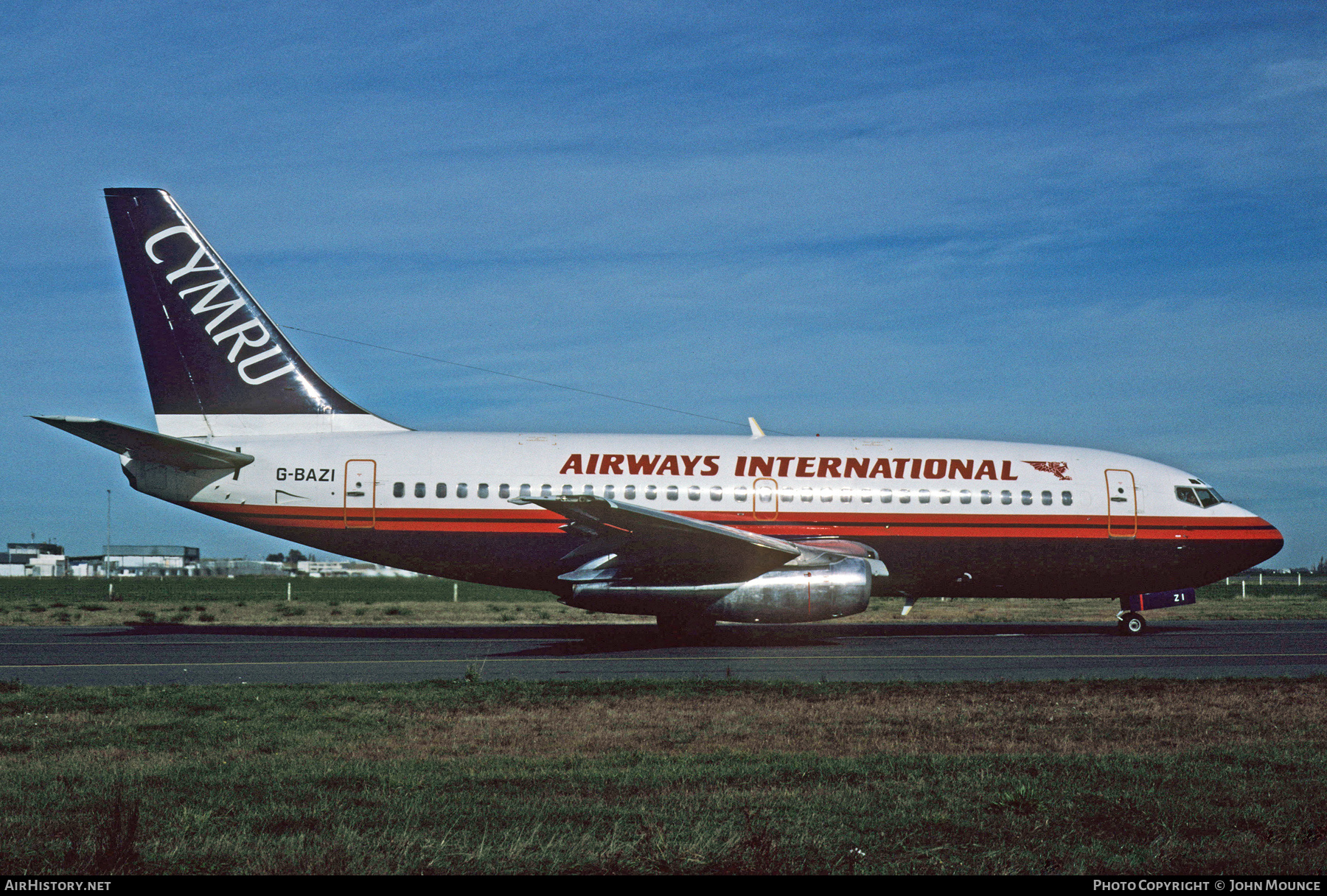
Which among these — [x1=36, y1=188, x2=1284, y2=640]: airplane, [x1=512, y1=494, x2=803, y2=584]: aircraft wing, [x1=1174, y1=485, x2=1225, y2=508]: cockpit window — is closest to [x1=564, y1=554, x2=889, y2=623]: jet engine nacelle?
[x1=512, y1=494, x2=803, y2=584]: aircraft wing

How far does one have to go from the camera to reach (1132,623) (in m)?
22.8

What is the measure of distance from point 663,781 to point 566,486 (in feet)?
45.3

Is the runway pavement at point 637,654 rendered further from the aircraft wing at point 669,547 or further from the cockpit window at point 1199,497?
the cockpit window at point 1199,497

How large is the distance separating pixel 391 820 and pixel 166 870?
55.0 inches

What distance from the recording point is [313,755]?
9023 millimetres

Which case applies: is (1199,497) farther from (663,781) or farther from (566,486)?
(663,781)

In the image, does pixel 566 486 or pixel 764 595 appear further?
pixel 566 486

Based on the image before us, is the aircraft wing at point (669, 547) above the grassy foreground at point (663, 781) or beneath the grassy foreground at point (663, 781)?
above

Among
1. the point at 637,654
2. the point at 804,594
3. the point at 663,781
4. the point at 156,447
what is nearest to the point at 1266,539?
the point at 804,594

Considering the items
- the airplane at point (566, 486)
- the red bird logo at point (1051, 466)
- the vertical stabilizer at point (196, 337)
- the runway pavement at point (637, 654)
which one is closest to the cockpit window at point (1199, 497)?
the airplane at point (566, 486)

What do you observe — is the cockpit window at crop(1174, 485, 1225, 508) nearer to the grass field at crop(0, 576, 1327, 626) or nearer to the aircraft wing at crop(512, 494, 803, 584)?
the grass field at crop(0, 576, 1327, 626)

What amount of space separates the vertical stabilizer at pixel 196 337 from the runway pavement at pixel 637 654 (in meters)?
4.63

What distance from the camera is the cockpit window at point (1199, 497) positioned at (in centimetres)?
2261
